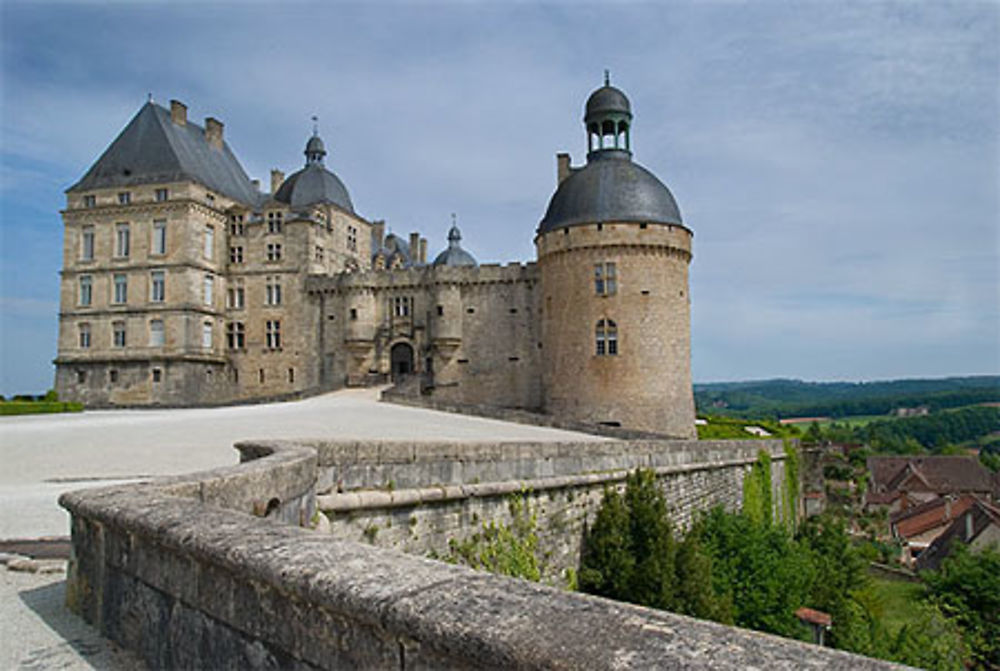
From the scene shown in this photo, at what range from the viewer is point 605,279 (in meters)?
30.4

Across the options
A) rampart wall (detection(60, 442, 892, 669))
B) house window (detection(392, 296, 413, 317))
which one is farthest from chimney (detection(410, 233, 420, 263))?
rampart wall (detection(60, 442, 892, 669))

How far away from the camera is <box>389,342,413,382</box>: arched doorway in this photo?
1486 inches

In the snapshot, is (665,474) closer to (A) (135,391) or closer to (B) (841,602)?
(B) (841,602)

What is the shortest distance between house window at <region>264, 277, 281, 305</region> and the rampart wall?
35286 millimetres

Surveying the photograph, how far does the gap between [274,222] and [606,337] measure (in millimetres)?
19810

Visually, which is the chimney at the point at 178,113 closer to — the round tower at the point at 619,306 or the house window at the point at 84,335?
the house window at the point at 84,335

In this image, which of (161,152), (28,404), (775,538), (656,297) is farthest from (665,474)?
(161,152)

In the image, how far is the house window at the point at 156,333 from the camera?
3631cm

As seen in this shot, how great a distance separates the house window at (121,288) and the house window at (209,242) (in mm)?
4218

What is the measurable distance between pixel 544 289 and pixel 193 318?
18.3 metres

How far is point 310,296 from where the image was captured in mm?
38594

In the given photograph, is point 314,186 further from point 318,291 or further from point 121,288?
point 121,288

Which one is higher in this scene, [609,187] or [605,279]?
[609,187]

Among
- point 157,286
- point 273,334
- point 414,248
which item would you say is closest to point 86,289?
point 157,286
